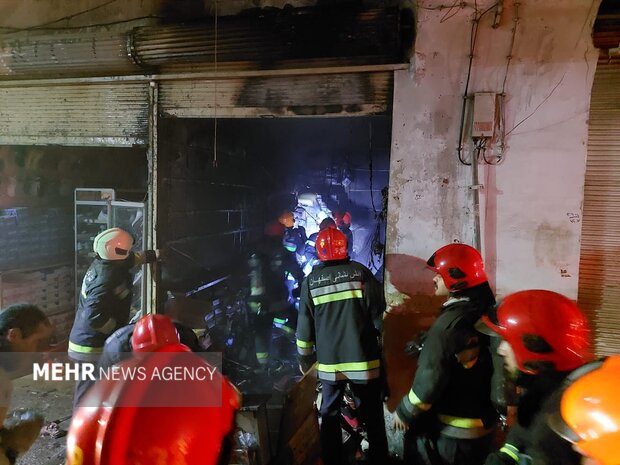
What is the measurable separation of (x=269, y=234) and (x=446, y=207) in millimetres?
4565

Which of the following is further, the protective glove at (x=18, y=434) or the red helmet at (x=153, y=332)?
the red helmet at (x=153, y=332)

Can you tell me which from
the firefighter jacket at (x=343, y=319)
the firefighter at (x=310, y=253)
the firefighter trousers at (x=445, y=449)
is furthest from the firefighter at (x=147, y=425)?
the firefighter at (x=310, y=253)

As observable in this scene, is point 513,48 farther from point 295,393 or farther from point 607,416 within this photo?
point 295,393

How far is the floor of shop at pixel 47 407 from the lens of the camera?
370cm

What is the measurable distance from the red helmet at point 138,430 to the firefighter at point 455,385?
60.5 inches

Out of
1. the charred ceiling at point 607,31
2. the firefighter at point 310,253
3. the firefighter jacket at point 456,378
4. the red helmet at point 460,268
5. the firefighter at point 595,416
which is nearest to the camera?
the firefighter at point 595,416

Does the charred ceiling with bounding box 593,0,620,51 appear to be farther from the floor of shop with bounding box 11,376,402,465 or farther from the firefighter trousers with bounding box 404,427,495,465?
the floor of shop with bounding box 11,376,402,465

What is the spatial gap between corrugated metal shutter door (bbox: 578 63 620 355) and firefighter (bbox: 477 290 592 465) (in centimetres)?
215

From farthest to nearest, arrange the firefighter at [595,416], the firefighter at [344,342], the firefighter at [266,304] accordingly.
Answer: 1. the firefighter at [266,304]
2. the firefighter at [344,342]
3. the firefighter at [595,416]

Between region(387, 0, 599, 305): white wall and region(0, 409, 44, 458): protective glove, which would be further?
region(387, 0, 599, 305): white wall

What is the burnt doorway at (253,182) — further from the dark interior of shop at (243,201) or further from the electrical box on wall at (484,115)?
the electrical box on wall at (484,115)

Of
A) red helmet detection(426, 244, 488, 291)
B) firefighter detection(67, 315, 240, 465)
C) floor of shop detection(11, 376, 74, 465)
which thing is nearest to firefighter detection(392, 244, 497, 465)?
red helmet detection(426, 244, 488, 291)

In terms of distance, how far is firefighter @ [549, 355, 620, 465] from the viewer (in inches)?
47.9

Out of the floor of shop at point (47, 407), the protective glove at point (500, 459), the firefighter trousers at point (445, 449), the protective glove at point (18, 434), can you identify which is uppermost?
the protective glove at point (500, 459)
